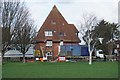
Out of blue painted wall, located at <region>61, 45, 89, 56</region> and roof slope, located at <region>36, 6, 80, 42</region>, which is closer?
blue painted wall, located at <region>61, 45, 89, 56</region>

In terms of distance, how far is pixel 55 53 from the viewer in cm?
9106

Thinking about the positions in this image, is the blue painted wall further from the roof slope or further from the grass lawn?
the grass lawn

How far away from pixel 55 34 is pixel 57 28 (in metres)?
2.03

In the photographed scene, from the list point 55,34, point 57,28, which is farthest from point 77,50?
point 57,28

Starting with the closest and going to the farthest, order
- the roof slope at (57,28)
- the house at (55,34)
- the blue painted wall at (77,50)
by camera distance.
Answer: the blue painted wall at (77,50) → the house at (55,34) → the roof slope at (57,28)

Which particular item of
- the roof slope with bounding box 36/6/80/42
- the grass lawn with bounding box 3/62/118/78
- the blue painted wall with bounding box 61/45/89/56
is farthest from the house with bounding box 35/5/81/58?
the grass lawn with bounding box 3/62/118/78

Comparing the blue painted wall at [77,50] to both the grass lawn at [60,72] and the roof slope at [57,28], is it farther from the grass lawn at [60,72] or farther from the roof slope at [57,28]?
the grass lawn at [60,72]

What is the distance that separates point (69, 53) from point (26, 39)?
16.8m

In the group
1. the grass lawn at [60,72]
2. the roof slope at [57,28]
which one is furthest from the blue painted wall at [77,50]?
the grass lawn at [60,72]

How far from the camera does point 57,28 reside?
96.6m

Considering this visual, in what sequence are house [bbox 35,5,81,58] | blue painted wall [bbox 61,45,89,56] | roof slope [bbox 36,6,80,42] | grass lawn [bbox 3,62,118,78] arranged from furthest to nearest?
roof slope [bbox 36,6,80,42]
house [bbox 35,5,81,58]
blue painted wall [bbox 61,45,89,56]
grass lawn [bbox 3,62,118,78]

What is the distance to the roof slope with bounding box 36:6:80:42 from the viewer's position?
3757 inches

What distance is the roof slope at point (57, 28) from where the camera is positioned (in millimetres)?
95438

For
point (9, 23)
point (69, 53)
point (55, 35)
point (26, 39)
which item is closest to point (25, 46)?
point (26, 39)
